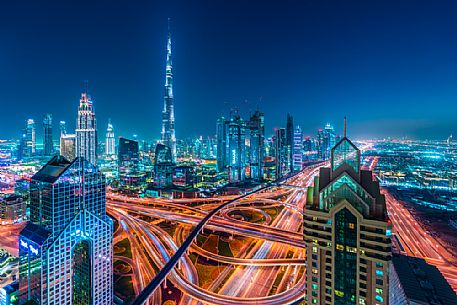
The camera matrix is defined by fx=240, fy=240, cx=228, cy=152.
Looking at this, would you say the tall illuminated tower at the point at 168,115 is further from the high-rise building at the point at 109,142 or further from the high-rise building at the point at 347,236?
the high-rise building at the point at 347,236

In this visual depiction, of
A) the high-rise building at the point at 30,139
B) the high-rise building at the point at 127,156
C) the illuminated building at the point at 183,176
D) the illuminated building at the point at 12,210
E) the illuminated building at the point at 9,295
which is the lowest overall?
the illuminated building at the point at 9,295

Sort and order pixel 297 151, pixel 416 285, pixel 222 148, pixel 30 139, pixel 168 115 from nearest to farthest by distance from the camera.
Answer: pixel 416 285
pixel 222 148
pixel 297 151
pixel 168 115
pixel 30 139

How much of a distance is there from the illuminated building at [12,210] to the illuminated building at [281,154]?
74.6 meters

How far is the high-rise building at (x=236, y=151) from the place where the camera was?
282ft

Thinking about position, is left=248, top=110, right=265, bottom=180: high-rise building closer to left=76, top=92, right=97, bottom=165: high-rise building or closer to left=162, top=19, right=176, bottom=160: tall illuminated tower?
left=162, top=19, right=176, bottom=160: tall illuminated tower

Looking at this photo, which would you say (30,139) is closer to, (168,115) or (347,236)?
(168,115)

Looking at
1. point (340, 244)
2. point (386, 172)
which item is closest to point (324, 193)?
point (340, 244)

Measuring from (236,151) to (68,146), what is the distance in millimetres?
64335

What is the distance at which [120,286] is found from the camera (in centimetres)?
2667

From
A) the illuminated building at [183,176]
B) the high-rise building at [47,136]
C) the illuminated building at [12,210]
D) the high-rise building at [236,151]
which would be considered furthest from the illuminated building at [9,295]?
the high-rise building at [47,136]

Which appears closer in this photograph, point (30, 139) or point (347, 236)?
point (347, 236)

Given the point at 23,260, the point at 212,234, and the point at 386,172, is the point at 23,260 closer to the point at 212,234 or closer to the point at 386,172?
the point at 212,234

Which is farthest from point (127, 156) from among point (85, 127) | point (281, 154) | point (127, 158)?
point (281, 154)

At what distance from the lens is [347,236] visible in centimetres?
1459
